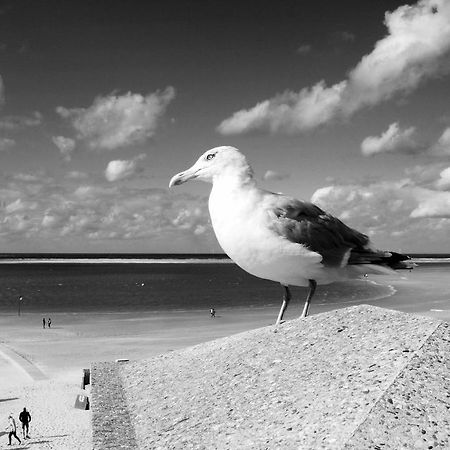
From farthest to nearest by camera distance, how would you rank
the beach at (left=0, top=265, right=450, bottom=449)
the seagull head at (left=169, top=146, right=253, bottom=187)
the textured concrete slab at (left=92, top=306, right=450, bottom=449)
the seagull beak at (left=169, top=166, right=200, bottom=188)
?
the beach at (left=0, top=265, right=450, bottom=449) → the seagull beak at (left=169, top=166, right=200, bottom=188) → the seagull head at (left=169, top=146, right=253, bottom=187) → the textured concrete slab at (left=92, top=306, right=450, bottom=449)

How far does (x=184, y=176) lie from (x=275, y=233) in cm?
201

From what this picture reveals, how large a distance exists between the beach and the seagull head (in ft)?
34.9

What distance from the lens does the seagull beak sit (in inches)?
352

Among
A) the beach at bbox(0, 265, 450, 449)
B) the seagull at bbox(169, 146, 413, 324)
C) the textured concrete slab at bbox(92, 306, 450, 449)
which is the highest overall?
the seagull at bbox(169, 146, 413, 324)

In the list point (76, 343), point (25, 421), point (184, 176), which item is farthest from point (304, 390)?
point (76, 343)

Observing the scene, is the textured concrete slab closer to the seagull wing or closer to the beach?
the seagull wing

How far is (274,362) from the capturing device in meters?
8.52

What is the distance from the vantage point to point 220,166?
867cm

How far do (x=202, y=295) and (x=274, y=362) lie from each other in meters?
71.4

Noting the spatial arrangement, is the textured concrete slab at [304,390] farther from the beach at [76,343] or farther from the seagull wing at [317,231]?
the beach at [76,343]

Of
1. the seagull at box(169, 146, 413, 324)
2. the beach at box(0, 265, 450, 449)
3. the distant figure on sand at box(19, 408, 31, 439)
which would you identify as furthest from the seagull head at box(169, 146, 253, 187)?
the distant figure on sand at box(19, 408, 31, 439)

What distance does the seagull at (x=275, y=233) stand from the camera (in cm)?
822

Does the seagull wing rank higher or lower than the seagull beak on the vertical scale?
lower

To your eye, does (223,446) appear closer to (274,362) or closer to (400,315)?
(274,362)
